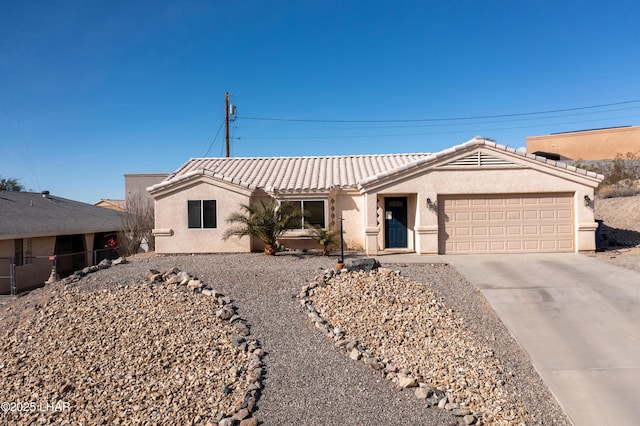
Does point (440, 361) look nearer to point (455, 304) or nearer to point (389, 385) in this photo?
point (389, 385)

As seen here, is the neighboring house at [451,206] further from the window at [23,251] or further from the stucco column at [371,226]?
the window at [23,251]

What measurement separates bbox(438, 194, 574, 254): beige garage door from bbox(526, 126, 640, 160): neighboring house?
78.7 feet

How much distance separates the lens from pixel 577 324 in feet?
28.9

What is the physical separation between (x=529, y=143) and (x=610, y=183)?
46.5ft

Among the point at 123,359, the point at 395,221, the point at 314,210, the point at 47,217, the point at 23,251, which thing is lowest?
the point at 123,359

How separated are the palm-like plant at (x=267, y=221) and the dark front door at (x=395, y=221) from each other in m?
3.49

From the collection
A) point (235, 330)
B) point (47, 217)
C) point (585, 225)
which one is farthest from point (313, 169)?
point (47, 217)

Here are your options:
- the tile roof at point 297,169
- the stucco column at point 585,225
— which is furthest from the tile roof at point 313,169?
the stucco column at point 585,225

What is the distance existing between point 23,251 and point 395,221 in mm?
16410

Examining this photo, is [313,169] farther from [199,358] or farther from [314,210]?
[199,358]

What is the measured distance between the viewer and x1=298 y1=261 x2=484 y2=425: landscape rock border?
6.34m

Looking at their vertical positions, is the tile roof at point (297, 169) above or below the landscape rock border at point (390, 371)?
above

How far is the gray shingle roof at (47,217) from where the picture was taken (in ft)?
60.5

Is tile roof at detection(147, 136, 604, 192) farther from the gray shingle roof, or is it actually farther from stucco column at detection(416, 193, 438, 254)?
the gray shingle roof
